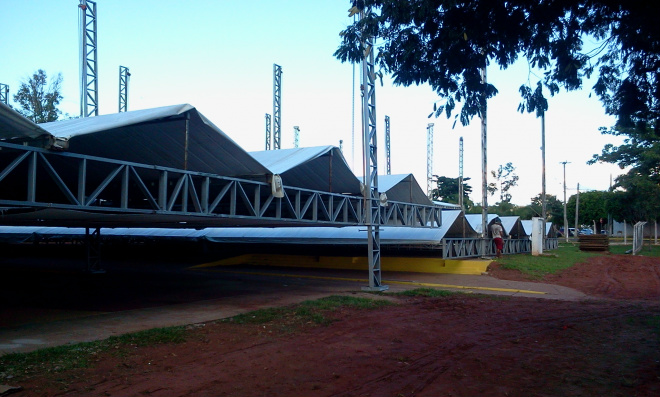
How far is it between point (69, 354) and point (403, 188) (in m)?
15.7

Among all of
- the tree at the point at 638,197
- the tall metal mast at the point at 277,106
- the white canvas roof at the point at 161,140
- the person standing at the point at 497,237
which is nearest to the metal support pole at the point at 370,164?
the white canvas roof at the point at 161,140

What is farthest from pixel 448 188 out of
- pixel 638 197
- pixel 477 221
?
pixel 477 221

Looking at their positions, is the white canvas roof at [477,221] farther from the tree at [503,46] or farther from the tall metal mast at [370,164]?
the tree at [503,46]

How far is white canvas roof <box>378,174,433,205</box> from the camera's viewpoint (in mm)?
21000

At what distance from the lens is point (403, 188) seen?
71.2 ft

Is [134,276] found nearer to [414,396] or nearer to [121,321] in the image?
[121,321]

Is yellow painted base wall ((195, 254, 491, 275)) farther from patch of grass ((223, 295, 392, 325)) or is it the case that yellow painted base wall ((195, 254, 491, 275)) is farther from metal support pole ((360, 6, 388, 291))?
patch of grass ((223, 295, 392, 325))

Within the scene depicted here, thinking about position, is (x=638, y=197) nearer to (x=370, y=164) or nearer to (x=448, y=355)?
(x=370, y=164)

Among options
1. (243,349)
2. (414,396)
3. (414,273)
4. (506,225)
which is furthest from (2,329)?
(506,225)

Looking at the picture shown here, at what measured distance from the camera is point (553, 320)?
11.5 meters

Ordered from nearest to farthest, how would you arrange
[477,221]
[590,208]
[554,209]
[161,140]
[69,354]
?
[69,354], [161,140], [477,221], [590,208], [554,209]

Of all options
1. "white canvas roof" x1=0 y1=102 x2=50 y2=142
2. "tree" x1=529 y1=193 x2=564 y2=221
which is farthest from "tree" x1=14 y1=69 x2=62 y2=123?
"tree" x1=529 y1=193 x2=564 y2=221

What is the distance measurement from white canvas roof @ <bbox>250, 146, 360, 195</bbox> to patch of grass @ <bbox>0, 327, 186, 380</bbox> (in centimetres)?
595

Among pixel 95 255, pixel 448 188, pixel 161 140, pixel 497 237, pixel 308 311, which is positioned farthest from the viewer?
pixel 448 188
